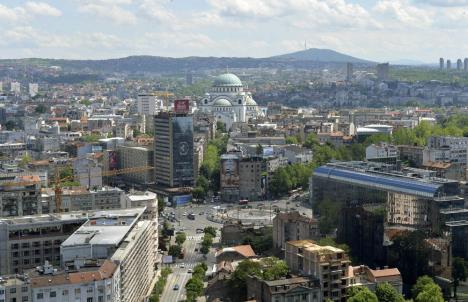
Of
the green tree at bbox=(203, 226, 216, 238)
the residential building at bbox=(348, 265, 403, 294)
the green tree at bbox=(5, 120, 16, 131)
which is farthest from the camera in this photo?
the green tree at bbox=(5, 120, 16, 131)

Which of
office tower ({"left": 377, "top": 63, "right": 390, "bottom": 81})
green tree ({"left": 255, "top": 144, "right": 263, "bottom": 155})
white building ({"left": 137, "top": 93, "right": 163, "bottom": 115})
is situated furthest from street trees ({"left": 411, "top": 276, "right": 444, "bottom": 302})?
office tower ({"left": 377, "top": 63, "right": 390, "bottom": 81})

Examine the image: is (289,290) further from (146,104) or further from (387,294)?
(146,104)

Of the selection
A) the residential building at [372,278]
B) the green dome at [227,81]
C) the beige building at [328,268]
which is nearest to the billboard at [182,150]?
the residential building at [372,278]

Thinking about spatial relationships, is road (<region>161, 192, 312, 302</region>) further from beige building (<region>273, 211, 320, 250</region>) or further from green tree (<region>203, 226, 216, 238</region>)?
beige building (<region>273, 211, 320, 250</region>)

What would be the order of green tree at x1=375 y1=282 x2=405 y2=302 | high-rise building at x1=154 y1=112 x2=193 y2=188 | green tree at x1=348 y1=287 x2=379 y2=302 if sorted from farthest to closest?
high-rise building at x1=154 y1=112 x2=193 y2=188, green tree at x1=375 y1=282 x2=405 y2=302, green tree at x1=348 y1=287 x2=379 y2=302

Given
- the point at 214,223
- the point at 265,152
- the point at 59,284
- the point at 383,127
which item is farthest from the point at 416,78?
the point at 59,284

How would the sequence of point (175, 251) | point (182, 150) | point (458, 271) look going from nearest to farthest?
1. point (458, 271)
2. point (175, 251)
3. point (182, 150)

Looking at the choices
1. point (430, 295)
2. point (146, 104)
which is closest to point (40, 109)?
point (146, 104)
